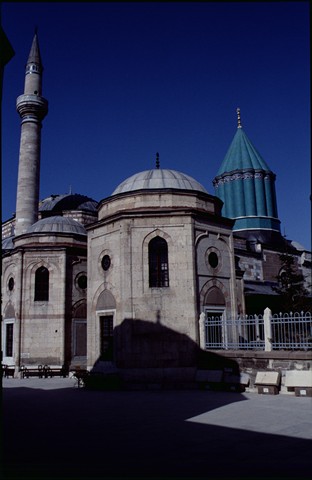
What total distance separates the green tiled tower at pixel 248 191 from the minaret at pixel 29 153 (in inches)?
599

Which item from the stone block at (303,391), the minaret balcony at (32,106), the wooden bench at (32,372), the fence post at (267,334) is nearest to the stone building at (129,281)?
the wooden bench at (32,372)

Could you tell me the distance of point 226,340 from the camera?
49.9ft

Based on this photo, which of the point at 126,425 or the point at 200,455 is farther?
the point at 126,425

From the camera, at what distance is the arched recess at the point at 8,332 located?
22223 mm

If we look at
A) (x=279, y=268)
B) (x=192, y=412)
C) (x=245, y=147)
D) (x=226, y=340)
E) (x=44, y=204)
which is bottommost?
(x=192, y=412)

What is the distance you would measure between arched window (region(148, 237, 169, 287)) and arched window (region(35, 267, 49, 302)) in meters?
7.85

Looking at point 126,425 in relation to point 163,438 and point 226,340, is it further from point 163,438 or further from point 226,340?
point 226,340

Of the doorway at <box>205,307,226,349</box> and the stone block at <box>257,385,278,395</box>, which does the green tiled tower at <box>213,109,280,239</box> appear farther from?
the stone block at <box>257,385,278,395</box>

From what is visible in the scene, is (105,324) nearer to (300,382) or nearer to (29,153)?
(300,382)

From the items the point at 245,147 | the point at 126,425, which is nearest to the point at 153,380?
the point at 126,425

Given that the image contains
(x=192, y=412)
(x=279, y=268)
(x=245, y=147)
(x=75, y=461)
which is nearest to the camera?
(x=75, y=461)

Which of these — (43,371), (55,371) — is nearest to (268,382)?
(55,371)

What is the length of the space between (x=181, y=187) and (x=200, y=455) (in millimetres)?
13051

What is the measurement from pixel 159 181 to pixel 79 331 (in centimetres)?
876
